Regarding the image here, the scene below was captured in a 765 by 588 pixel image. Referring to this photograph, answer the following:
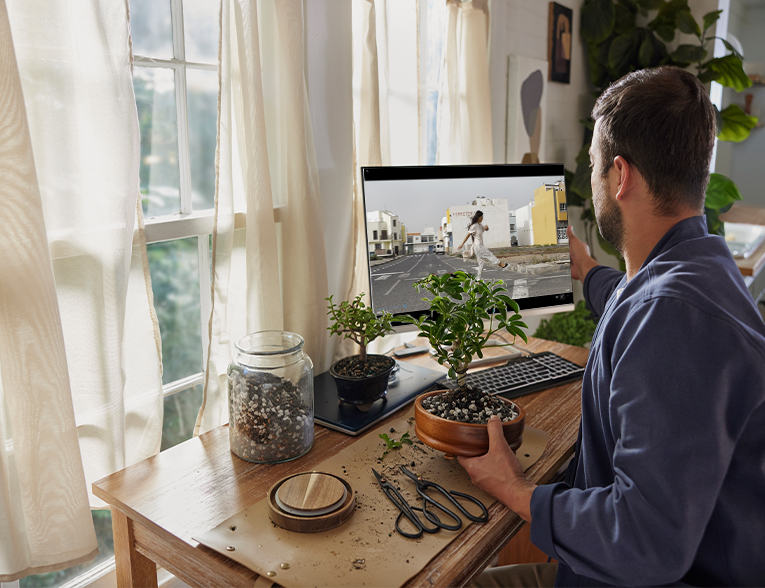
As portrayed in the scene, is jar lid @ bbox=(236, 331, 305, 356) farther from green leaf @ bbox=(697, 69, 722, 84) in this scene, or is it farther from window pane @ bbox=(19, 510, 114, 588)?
green leaf @ bbox=(697, 69, 722, 84)

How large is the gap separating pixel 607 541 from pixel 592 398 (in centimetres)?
26

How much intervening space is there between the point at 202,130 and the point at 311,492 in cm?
96

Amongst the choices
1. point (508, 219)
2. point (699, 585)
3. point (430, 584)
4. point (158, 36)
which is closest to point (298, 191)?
point (158, 36)

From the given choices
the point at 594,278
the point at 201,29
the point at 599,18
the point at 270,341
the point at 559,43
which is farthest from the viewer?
the point at 599,18

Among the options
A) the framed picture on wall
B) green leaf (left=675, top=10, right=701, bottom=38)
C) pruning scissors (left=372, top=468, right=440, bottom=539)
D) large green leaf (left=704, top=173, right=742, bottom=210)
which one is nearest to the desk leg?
pruning scissors (left=372, top=468, right=440, bottom=539)

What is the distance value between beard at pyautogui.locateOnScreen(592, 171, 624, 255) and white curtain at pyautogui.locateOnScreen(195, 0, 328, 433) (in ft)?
2.24

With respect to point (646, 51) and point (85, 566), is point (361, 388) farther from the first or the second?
point (646, 51)

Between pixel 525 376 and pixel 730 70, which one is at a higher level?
pixel 730 70

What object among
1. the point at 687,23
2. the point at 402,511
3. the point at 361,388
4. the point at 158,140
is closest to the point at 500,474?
the point at 402,511

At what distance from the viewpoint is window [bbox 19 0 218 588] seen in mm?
1343

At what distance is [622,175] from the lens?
3.27ft

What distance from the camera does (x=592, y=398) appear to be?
1.01 meters

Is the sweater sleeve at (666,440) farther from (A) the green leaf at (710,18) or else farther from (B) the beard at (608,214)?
(A) the green leaf at (710,18)

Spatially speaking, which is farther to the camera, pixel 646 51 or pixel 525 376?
pixel 646 51
